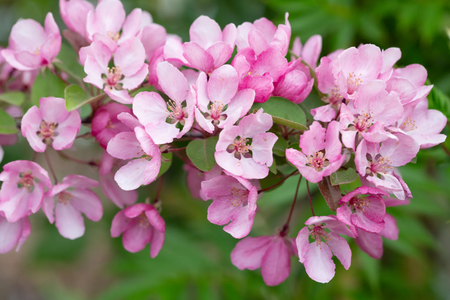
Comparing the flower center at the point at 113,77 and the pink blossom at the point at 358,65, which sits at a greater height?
the pink blossom at the point at 358,65

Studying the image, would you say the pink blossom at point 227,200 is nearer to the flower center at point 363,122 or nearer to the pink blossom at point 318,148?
the pink blossom at point 318,148

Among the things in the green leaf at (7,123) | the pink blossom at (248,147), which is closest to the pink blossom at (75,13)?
the green leaf at (7,123)

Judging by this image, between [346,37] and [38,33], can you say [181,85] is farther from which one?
[346,37]

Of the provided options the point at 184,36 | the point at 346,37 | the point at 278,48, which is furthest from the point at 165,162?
the point at 184,36

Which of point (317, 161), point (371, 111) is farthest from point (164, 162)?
point (371, 111)

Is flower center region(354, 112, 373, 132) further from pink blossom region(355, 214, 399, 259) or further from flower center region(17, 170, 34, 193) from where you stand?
flower center region(17, 170, 34, 193)

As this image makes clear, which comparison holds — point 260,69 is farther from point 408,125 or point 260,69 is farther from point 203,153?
point 408,125

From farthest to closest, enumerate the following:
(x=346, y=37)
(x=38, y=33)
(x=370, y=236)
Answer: (x=346, y=37) < (x=38, y=33) < (x=370, y=236)
